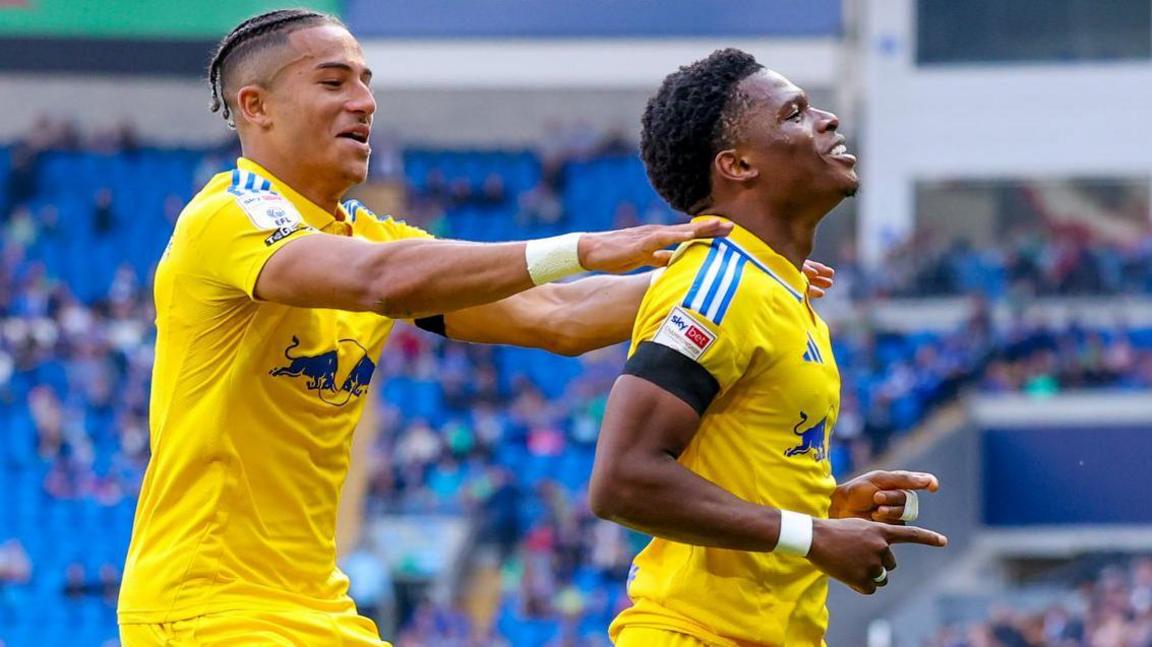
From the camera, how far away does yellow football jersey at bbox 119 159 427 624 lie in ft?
15.3

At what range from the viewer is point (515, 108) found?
82.3 feet

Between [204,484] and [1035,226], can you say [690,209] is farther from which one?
[1035,226]

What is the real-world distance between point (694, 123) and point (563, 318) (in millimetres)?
964

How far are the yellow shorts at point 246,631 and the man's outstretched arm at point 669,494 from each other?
85 centimetres

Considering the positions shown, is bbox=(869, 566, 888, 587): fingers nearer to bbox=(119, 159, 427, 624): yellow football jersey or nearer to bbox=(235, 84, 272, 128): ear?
bbox=(119, 159, 427, 624): yellow football jersey

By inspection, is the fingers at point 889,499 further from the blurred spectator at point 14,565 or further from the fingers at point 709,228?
the blurred spectator at point 14,565

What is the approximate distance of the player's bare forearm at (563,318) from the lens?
5.36 metres

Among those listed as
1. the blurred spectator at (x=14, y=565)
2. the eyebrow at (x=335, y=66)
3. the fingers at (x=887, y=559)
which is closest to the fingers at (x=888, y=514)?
the fingers at (x=887, y=559)

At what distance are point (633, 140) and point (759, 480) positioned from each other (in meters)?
20.3

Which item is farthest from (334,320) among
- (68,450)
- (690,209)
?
(68,450)

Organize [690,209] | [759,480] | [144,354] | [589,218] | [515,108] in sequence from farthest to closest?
1. [515,108]
2. [589,218]
3. [144,354]
4. [690,209]
5. [759,480]

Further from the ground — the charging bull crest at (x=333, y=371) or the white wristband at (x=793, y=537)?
the charging bull crest at (x=333, y=371)

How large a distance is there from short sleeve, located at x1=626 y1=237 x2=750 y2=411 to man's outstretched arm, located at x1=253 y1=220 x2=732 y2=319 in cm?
10

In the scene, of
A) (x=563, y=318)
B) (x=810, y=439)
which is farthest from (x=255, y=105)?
(x=810, y=439)
